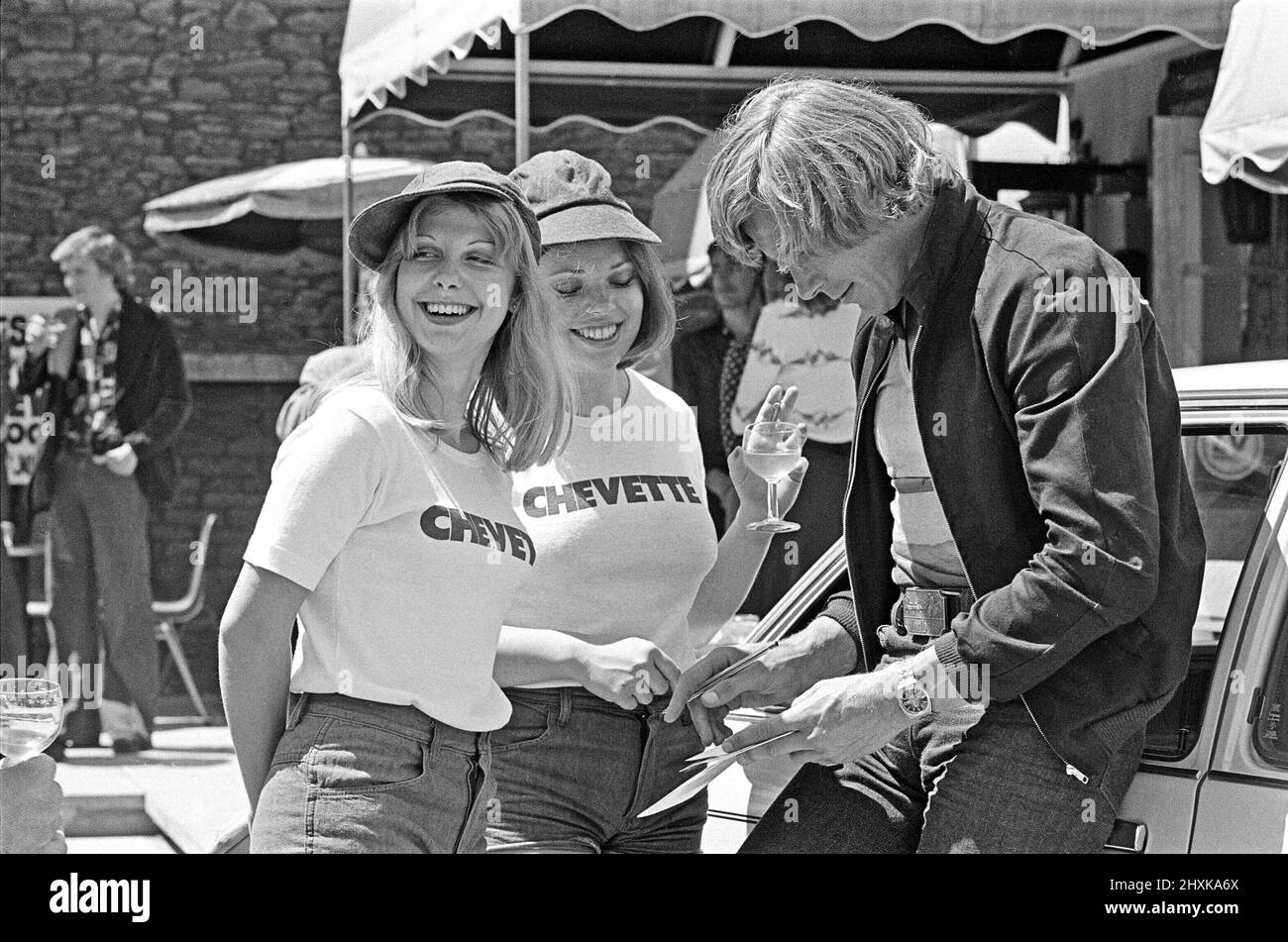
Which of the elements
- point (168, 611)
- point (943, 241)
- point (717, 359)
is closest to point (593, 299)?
point (943, 241)

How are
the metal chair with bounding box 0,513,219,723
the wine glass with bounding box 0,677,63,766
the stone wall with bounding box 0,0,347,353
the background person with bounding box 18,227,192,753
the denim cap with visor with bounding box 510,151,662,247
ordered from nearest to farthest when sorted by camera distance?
the wine glass with bounding box 0,677,63,766 → the denim cap with visor with bounding box 510,151,662,247 → the background person with bounding box 18,227,192,753 → the metal chair with bounding box 0,513,219,723 → the stone wall with bounding box 0,0,347,353

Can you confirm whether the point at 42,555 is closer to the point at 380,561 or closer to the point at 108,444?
the point at 108,444

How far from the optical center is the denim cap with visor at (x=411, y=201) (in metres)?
2.42

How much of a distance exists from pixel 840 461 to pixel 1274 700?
3.59m

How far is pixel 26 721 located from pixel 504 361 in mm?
898

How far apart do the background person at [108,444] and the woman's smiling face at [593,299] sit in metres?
4.76

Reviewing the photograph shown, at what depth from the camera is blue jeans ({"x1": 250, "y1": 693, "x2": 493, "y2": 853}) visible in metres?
2.17

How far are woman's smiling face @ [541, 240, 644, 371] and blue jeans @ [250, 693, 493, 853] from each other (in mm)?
892

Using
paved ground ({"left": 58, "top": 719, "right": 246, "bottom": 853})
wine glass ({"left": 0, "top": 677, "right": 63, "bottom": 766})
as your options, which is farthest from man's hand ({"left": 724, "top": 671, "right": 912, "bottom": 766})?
paved ground ({"left": 58, "top": 719, "right": 246, "bottom": 853})

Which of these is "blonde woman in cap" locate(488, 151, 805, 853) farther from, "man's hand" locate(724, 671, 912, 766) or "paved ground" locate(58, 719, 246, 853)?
"paved ground" locate(58, 719, 246, 853)

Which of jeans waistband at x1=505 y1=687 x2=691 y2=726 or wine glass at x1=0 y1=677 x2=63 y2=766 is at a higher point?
wine glass at x1=0 y1=677 x2=63 y2=766

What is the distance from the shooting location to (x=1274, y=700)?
2.41 metres

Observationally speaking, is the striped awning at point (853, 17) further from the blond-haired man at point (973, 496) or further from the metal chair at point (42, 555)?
the blond-haired man at point (973, 496)

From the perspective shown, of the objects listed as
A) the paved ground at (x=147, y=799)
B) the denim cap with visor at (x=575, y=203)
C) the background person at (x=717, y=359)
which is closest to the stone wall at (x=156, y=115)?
the paved ground at (x=147, y=799)
